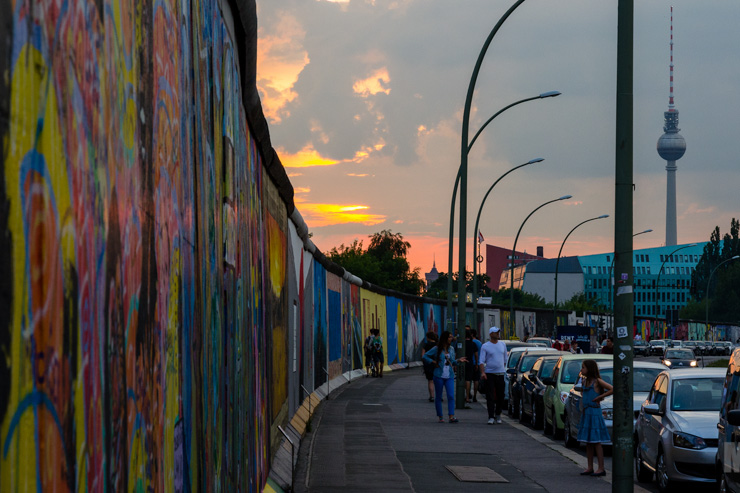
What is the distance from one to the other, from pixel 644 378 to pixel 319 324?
28.4 ft

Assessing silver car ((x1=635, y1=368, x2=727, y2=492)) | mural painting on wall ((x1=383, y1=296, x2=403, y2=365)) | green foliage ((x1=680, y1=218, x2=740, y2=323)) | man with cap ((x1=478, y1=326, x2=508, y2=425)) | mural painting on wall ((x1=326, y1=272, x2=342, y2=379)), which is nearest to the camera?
silver car ((x1=635, y1=368, x2=727, y2=492))

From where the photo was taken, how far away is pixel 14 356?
2.33 metres

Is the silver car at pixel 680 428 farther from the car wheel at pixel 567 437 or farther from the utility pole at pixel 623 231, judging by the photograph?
the car wheel at pixel 567 437

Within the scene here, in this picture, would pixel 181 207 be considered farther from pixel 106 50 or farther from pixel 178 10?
pixel 106 50

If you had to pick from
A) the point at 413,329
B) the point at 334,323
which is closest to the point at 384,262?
the point at 413,329

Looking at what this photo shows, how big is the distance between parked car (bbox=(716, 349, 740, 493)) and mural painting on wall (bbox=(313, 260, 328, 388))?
13.9 meters

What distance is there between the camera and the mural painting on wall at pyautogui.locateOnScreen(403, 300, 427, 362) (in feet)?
182

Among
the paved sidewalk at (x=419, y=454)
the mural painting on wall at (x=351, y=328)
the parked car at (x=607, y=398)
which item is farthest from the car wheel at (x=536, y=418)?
the mural painting on wall at (x=351, y=328)

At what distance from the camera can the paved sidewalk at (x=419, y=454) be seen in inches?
521

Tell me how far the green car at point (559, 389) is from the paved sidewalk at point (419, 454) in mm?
367

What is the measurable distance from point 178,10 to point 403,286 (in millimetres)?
142279

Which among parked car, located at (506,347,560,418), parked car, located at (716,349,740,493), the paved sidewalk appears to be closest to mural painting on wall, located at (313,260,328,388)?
the paved sidewalk

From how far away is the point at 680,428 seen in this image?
1312 centimetres

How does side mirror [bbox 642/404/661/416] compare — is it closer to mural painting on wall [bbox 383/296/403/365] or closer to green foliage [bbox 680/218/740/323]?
mural painting on wall [bbox 383/296/403/365]
